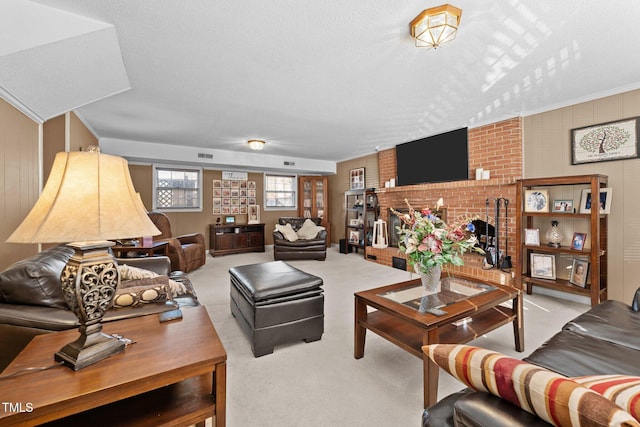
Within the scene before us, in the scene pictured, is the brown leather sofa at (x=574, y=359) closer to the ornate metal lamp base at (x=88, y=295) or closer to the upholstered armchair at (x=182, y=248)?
the ornate metal lamp base at (x=88, y=295)

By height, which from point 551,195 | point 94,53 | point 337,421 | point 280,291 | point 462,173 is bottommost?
point 337,421

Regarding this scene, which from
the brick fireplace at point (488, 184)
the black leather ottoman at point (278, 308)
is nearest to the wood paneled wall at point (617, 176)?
the brick fireplace at point (488, 184)

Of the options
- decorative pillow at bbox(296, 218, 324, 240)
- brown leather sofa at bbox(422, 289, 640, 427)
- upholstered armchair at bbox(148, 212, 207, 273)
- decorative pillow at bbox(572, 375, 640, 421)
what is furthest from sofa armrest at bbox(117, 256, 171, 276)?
decorative pillow at bbox(296, 218, 324, 240)

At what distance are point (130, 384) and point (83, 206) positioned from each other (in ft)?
2.05

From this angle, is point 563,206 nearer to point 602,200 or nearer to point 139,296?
point 602,200

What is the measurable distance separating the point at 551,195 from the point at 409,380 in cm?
318

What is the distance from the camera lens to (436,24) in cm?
171

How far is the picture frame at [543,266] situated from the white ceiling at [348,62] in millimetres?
1889

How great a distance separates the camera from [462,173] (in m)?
4.25

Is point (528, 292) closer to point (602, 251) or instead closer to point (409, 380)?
point (602, 251)

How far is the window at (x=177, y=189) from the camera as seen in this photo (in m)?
6.04

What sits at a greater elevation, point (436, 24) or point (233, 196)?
point (436, 24)

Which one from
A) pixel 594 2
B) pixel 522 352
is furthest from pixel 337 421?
pixel 594 2

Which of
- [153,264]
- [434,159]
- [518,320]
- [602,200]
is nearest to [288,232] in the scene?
[434,159]
